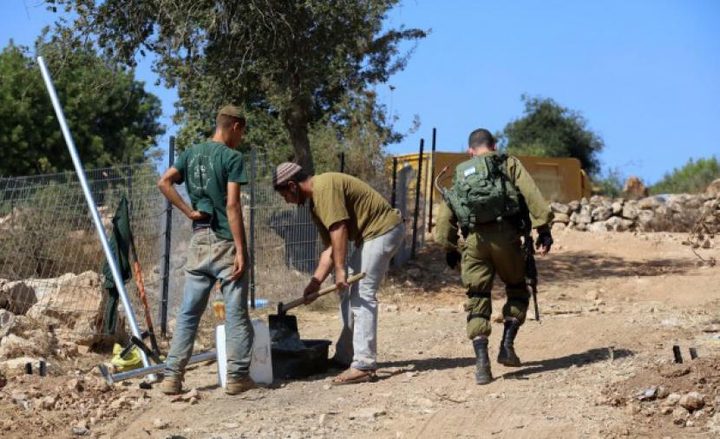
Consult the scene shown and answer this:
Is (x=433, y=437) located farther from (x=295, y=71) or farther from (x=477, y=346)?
(x=295, y=71)

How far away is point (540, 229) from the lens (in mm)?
7293

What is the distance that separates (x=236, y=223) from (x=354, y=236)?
39.0 inches

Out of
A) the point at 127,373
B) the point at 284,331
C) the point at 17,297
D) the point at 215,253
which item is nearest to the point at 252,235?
the point at 17,297

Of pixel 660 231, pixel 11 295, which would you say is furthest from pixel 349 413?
pixel 660 231

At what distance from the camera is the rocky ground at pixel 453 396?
6.16m

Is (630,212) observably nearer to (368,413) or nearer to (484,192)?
(484,192)

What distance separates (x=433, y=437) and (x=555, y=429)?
27.7 inches

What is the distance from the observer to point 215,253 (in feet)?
23.7

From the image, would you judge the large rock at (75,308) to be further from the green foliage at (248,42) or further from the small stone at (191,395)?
the green foliage at (248,42)

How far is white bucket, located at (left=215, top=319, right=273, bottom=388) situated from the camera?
7523 millimetres

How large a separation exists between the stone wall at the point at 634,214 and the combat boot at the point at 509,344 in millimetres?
14468

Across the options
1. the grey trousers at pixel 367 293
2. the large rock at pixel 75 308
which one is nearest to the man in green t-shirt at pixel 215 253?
the grey trousers at pixel 367 293

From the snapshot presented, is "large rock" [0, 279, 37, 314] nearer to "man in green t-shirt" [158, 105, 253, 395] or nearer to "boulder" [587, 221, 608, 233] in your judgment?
"man in green t-shirt" [158, 105, 253, 395]

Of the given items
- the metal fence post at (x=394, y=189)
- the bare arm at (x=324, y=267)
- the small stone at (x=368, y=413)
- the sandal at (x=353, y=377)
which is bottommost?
the small stone at (x=368, y=413)
